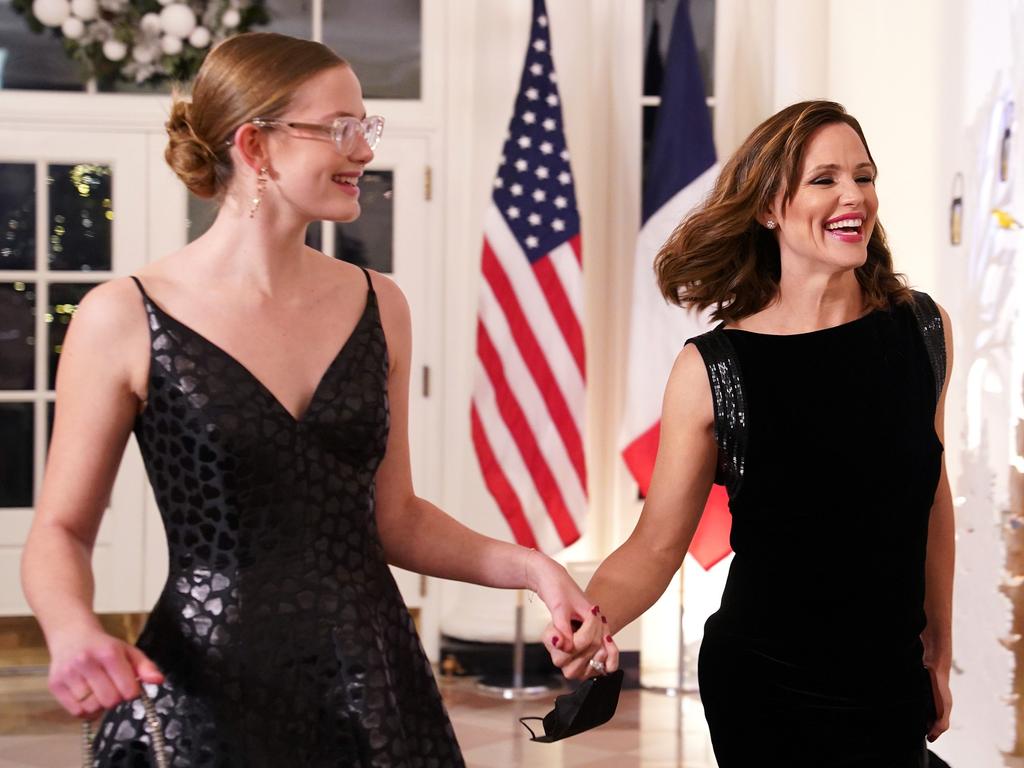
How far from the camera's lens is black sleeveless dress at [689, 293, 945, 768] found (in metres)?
1.99

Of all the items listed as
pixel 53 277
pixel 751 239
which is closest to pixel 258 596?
pixel 751 239

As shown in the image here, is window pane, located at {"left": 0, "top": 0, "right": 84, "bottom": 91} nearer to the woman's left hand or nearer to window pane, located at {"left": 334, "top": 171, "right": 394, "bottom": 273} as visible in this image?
window pane, located at {"left": 334, "top": 171, "right": 394, "bottom": 273}

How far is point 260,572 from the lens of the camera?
161 cm

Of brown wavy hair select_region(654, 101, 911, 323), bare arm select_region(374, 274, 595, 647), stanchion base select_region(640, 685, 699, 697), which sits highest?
brown wavy hair select_region(654, 101, 911, 323)

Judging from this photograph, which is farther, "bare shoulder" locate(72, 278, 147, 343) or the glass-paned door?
the glass-paned door

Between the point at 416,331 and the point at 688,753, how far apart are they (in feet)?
7.35

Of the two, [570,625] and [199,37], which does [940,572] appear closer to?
[570,625]

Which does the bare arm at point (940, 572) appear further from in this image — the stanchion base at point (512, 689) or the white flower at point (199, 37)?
the white flower at point (199, 37)

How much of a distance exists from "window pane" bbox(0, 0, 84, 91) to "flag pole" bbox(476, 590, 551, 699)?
9.87 feet

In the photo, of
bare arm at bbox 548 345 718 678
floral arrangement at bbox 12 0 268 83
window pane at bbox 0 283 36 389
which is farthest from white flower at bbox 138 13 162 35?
bare arm at bbox 548 345 718 678

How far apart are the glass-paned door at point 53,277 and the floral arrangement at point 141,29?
0.37m

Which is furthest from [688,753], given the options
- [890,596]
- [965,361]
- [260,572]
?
[260,572]

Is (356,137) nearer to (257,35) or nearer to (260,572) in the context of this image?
(257,35)

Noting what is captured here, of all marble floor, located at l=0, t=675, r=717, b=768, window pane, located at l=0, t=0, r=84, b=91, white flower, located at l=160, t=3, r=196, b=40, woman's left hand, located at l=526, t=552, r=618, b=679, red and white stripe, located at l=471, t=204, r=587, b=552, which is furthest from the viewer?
window pane, located at l=0, t=0, r=84, b=91
